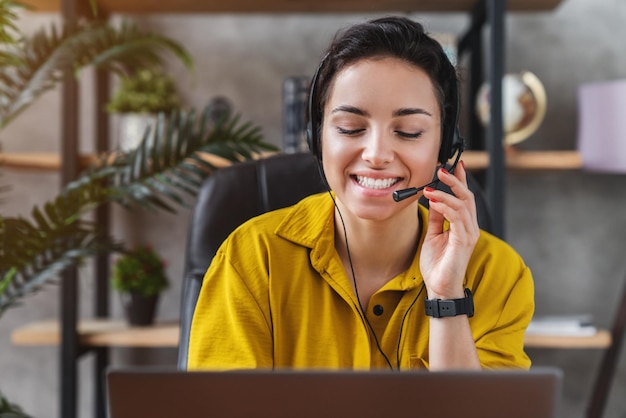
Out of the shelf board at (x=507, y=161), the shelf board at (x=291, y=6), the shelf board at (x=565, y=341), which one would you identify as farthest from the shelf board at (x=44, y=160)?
the shelf board at (x=565, y=341)

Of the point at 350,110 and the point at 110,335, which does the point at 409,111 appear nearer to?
the point at 350,110

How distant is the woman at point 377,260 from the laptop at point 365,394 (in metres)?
0.37

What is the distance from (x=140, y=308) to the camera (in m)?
2.08

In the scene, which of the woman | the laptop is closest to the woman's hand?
the woman

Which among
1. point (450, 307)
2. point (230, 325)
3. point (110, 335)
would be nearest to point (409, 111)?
point (450, 307)

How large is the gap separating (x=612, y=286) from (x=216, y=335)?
5.58 feet

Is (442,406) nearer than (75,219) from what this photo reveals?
Yes

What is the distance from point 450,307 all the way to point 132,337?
1.24 m

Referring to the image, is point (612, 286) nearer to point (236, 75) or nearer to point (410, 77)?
point (236, 75)

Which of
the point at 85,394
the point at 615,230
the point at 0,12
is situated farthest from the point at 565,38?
the point at 85,394

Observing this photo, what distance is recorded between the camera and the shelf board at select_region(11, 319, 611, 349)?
196 cm

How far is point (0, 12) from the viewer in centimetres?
144

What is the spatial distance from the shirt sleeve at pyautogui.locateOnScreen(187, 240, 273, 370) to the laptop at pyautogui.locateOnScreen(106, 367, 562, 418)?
1.35 feet

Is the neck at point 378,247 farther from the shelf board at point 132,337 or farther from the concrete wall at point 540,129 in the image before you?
the concrete wall at point 540,129
